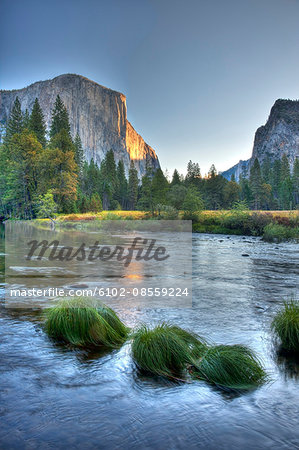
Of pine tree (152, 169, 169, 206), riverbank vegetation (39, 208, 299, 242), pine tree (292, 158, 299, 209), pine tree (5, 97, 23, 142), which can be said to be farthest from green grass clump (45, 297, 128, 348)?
pine tree (292, 158, 299, 209)

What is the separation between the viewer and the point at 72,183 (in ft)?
184

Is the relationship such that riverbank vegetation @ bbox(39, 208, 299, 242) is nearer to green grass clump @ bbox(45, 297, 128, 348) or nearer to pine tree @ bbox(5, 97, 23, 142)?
pine tree @ bbox(5, 97, 23, 142)

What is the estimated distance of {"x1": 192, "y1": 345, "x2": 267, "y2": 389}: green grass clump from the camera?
176 inches

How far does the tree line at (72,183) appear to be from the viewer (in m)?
52.3

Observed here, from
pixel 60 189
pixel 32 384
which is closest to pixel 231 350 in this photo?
pixel 32 384

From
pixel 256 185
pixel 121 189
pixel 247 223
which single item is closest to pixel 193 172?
pixel 256 185

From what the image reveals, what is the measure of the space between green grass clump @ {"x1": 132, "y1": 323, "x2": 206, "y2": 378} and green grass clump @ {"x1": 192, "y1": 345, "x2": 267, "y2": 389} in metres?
0.25

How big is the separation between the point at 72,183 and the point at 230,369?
54041mm

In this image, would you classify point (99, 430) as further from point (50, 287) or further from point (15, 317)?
point (50, 287)

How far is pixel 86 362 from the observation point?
518 cm

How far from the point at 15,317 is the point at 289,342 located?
560 centimetres

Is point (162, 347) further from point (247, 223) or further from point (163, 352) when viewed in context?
point (247, 223)

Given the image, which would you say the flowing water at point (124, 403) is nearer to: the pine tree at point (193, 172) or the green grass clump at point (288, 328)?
the green grass clump at point (288, 328)

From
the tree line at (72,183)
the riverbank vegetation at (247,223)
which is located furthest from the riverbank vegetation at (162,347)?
the tree line at (72,183)
